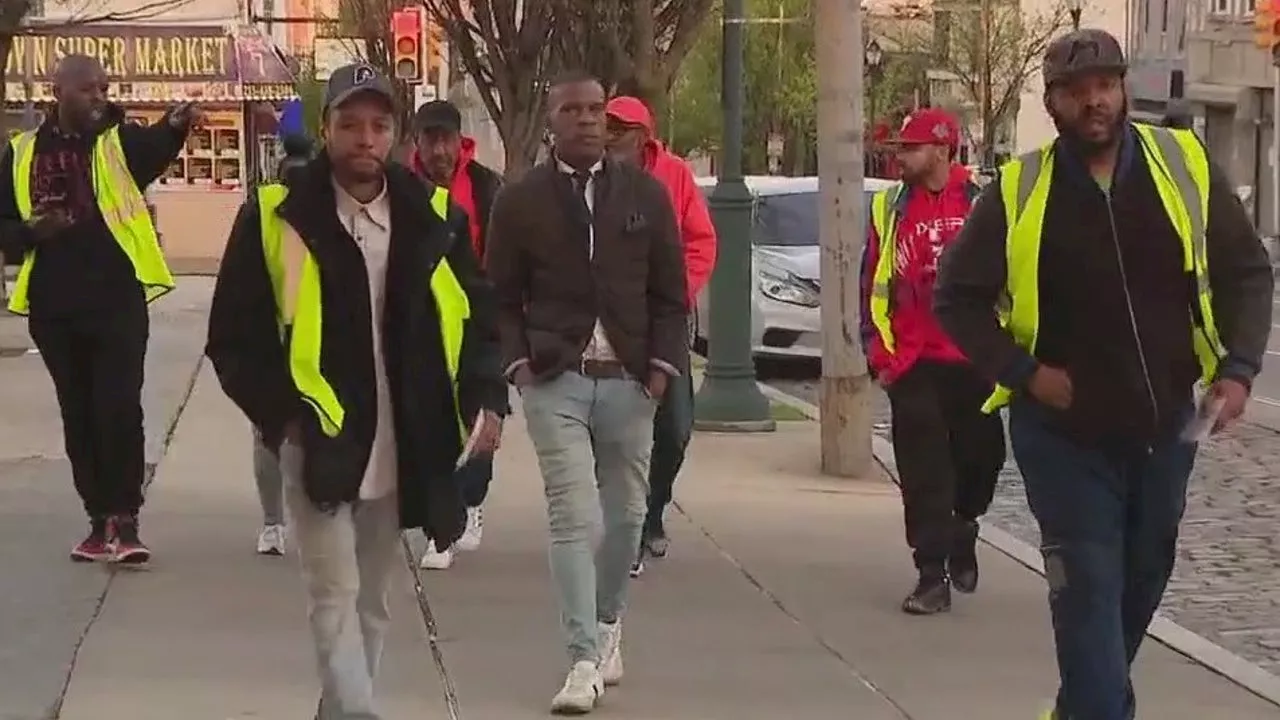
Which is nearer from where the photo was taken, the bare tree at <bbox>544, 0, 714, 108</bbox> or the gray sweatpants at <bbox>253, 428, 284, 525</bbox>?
the gray sweatpants at <bbox>253, 428, 284, 525</bbox>

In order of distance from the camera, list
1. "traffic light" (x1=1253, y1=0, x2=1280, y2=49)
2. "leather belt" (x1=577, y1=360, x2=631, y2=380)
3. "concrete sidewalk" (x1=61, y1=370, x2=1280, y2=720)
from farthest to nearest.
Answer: "traffic light" (x1=1253, y1=0, x2=1280, y2=49)
"concrete sidewalk" (x1=61, y1=370, x2=1280, y2=720)
"leather belt" (x1=577, y1=360, x2=631, y2=380)

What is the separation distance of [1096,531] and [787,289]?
13.2m

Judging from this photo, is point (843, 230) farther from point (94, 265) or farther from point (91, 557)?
point (91, 557)

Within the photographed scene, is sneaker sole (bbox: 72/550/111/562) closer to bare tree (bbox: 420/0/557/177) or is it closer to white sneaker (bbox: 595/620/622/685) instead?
white sneaker (bbox: 595/620/622/685)

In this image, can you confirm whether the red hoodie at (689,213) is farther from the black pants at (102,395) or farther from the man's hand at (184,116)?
the black pants at (102,395)

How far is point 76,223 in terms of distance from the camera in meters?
8.75

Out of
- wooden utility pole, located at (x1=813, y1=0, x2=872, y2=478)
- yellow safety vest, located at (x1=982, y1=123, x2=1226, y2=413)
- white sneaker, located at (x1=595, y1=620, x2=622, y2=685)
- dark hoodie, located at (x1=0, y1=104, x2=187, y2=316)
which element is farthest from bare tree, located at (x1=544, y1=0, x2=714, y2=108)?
yellow safety vest, located at (x1=982, y1=123, x2=1226, y2=413)

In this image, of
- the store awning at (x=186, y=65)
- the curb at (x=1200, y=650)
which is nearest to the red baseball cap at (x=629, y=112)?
the curb at (x=1200, y=650)

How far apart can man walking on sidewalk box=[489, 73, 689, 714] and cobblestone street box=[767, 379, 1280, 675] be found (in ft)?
7.78

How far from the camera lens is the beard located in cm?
541

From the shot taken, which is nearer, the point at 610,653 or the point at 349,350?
the point at 349,350

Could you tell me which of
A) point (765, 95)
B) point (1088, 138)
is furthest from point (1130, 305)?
point (765, 95)

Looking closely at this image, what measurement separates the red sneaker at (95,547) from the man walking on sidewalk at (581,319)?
2.83 meters

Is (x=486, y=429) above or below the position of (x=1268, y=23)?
below
